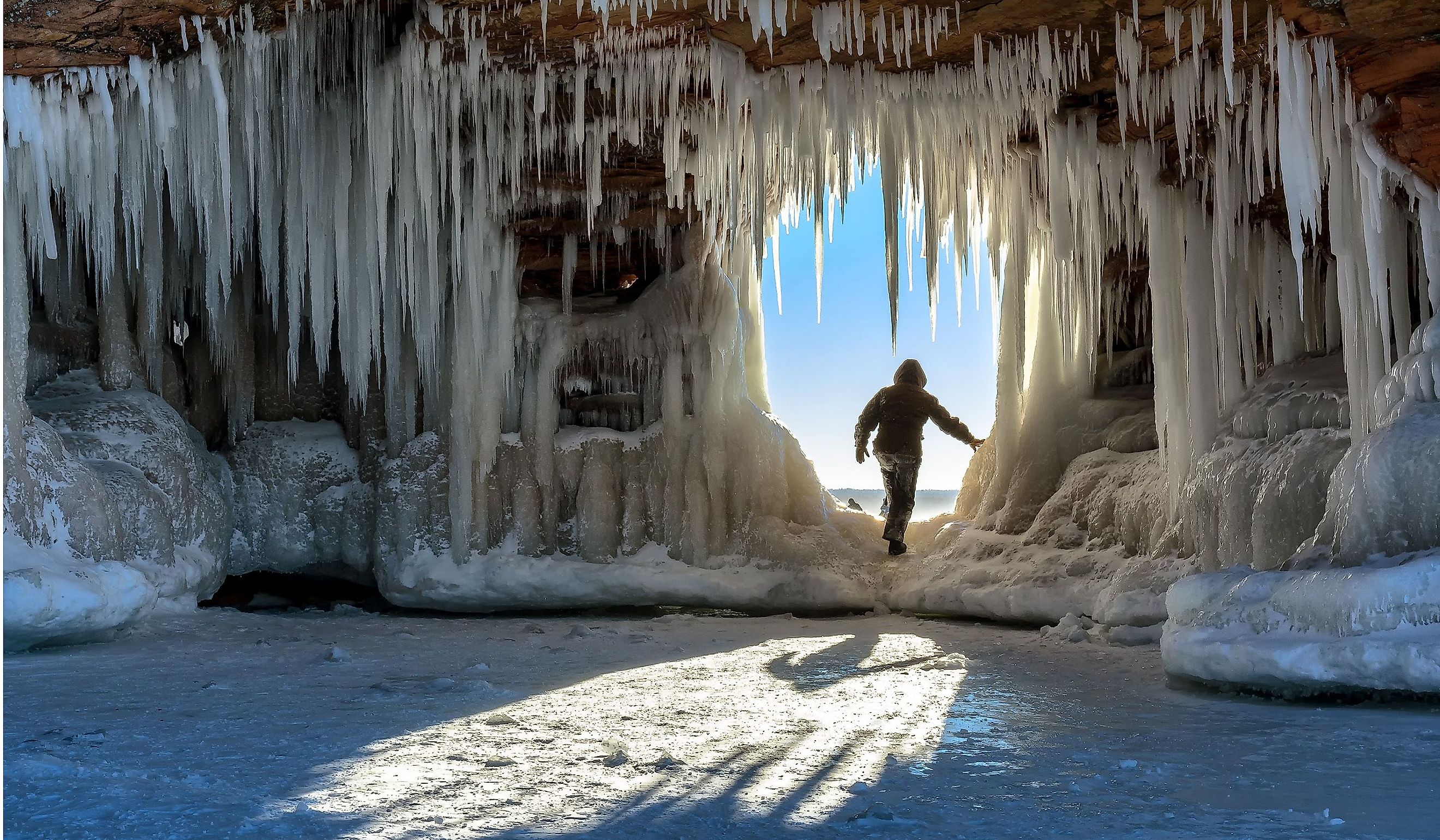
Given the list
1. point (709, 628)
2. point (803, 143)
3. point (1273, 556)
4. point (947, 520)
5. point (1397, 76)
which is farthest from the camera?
point (947, 520)

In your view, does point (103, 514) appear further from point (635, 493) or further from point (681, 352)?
point (681, 352)

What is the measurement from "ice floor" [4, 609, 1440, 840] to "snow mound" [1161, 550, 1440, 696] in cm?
13

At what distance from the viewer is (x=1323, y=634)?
4.66 metres

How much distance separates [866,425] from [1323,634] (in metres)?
6.33

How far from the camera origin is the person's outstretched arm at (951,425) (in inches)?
420

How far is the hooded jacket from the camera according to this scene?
1055 centimetres

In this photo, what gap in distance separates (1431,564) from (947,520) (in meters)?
6.57

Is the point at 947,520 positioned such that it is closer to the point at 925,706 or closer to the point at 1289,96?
the point at 1289,96

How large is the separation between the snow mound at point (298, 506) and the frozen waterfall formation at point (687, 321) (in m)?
0.04

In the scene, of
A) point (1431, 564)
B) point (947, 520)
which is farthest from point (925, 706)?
point (947, 520)

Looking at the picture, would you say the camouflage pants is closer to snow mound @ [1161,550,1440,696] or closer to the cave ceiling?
the cave ceiling

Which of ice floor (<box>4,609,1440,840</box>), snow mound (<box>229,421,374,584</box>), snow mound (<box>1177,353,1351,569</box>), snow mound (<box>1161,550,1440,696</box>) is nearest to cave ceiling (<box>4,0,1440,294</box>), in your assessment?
snow mound (<box>1177,353,1351,569</box>)

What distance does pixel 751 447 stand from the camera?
1045cm

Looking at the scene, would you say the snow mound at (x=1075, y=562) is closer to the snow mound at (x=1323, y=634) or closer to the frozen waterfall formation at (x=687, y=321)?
the frozen waterfall formation at (x=687, y=321)
